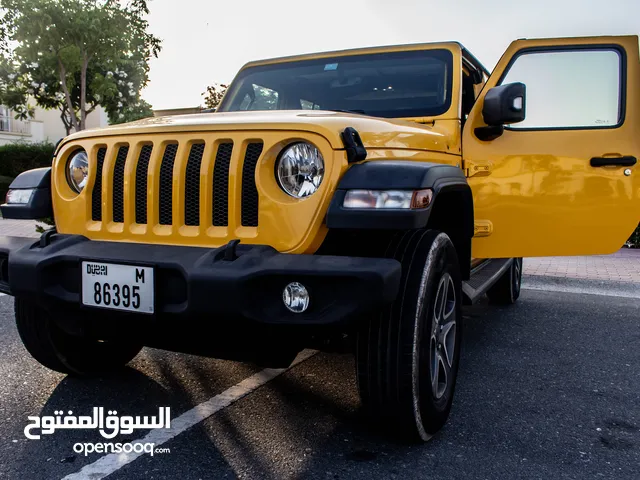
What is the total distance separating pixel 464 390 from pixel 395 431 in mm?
981

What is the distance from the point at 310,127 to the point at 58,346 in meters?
1.77

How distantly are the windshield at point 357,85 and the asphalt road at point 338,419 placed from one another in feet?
5.23

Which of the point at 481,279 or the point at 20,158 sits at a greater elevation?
the point at 20,158

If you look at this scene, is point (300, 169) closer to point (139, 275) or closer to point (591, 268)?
point (139, 275)

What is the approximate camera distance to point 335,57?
161 inches

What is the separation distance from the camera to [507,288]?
229 inches

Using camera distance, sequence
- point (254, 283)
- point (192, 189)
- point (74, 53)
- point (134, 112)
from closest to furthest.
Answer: point (254, 283) → point (192, 189) → point (74, 53) → point (134, 112)

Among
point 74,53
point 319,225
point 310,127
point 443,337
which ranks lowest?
point 443,337

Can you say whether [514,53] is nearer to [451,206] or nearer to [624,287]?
[451,206]

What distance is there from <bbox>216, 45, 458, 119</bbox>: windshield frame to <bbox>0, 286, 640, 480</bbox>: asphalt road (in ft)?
5.10

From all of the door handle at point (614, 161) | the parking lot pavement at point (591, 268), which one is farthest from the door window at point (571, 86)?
the parking lot pavement at point (591, 268)

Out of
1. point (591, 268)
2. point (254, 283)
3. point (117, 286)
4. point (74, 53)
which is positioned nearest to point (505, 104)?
point (254, 283)

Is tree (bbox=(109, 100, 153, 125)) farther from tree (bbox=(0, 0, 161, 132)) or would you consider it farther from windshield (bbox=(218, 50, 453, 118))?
windshield (bbox=(218, 50, 453, 118))

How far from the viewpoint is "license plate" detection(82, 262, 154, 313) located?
2.29 metres
